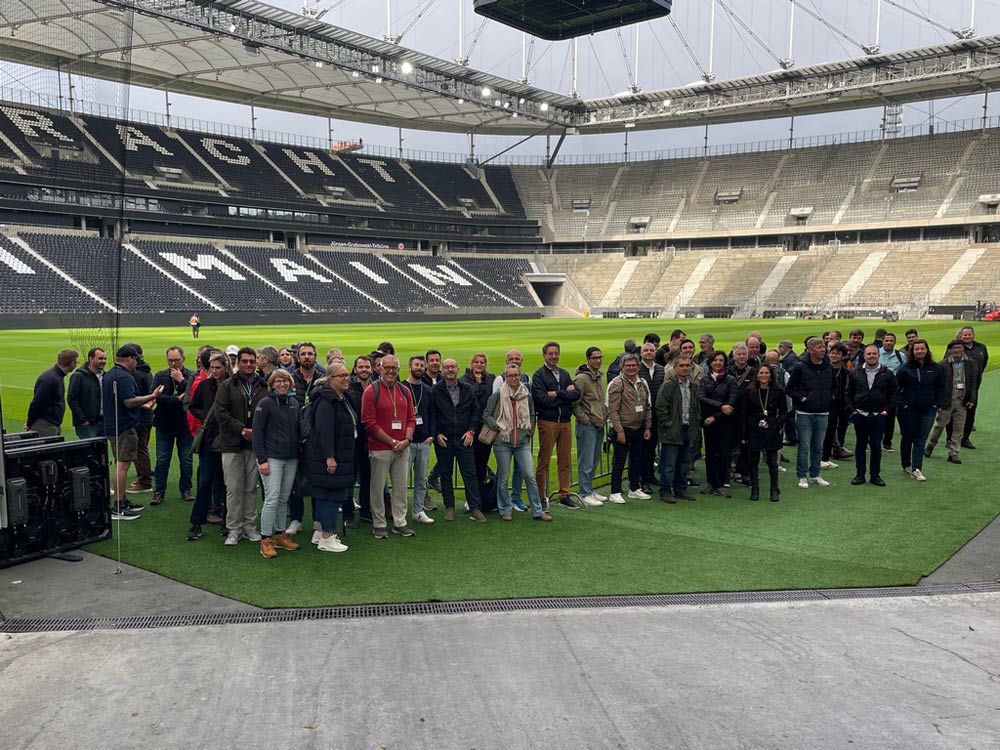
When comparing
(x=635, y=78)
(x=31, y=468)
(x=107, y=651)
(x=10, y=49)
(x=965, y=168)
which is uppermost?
(x=635, y=78)

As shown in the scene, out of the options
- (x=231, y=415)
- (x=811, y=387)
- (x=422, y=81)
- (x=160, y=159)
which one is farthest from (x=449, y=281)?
(x=231, y=415)

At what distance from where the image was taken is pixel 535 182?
83188 millimetres

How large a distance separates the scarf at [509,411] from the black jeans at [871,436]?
4340 millimetres

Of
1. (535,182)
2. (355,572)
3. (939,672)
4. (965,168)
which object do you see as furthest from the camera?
(535,182)

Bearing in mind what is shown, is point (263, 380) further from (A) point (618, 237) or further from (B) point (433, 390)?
(A) point (618, 237)

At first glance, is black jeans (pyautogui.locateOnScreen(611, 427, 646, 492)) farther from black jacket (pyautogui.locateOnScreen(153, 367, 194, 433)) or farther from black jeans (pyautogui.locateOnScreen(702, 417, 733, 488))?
black jacket (pyautogui.locateOnScreen(153, 367, 194, 433))

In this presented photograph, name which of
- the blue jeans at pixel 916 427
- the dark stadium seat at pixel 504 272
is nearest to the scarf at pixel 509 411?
the blue jeans at pixel 916 427

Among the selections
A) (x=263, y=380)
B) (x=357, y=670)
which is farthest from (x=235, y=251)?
(x=357, y=670)

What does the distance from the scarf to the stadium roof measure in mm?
29970

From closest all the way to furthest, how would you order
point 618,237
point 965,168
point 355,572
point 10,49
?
1. point 10,49
2. point 355,572
3. point 965,168
4. point 618,237

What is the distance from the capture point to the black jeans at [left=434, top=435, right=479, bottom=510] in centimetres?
782

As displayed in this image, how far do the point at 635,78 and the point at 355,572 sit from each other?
59.4 m

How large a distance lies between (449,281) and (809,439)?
57.0 metres

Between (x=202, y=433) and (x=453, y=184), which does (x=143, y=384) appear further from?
(x=453, y=184)
